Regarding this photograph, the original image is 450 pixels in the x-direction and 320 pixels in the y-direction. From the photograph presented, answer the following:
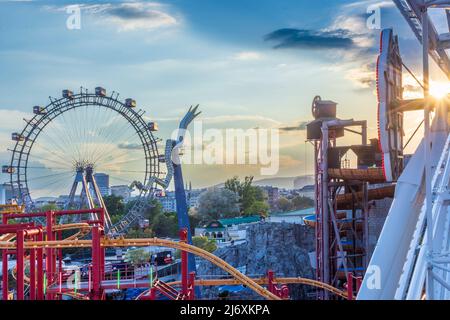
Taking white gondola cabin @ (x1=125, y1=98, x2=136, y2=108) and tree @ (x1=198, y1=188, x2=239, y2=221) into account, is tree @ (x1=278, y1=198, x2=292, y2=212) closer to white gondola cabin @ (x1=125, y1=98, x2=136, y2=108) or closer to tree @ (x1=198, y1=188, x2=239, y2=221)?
tree @ (x1=198, y1=188, x2=239, y2=221)

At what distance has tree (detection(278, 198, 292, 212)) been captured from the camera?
112ft

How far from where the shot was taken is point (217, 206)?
3080cm

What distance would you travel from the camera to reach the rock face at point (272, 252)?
704 inches

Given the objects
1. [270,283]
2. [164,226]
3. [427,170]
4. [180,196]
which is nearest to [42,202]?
[164,226]

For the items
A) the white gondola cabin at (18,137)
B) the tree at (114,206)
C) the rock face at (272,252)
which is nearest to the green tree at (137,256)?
the rock face at (272,252)

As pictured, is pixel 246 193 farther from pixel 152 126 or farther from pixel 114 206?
pixel 152 126

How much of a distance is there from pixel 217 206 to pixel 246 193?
258 centimetres

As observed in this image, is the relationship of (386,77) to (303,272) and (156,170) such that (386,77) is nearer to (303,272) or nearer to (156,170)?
(303,272)

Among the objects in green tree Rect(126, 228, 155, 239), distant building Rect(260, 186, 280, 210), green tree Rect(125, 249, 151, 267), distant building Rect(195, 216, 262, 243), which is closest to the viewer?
green tree Rect(125, 249, 151, 267)

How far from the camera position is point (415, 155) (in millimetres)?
4148

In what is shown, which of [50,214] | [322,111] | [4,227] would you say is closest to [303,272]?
[322,111]

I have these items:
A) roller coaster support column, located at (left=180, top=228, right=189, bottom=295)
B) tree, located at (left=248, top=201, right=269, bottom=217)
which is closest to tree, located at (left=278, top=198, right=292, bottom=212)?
tree, located at (left=248, top=201, right=269, bottom=217)

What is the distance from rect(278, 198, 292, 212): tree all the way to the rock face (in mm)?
15079
